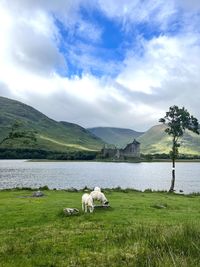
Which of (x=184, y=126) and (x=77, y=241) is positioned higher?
(x=184, y=126)

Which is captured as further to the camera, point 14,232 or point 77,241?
point 14,232

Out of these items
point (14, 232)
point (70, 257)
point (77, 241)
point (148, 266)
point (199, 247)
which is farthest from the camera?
point (14, 232)

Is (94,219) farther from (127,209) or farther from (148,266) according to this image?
(148,266)

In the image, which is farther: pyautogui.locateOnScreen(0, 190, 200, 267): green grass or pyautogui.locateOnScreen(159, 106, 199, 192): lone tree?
pyautogui.locateOnScreen(159, 106, 199, 192): lone tree

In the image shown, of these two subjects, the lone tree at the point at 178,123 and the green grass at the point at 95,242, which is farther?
the lone tree at the point at 178,123

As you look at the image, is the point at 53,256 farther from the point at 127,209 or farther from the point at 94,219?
the point at 127,209

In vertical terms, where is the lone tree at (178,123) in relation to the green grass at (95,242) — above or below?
above

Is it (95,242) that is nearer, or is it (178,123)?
(95,242)

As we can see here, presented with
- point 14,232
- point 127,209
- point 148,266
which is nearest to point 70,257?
point 148,266

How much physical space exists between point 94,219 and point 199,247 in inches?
483

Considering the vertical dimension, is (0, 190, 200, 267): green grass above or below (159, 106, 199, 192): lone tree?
below

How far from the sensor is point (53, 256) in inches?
593

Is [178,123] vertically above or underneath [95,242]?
above

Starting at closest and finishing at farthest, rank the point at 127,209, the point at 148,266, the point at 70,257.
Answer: the point at 148,266 → the point at 70,257 → the point at 127,209
